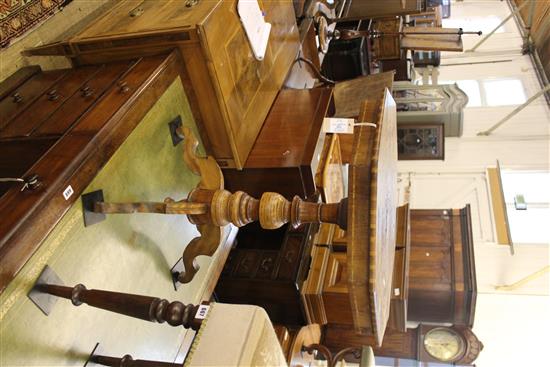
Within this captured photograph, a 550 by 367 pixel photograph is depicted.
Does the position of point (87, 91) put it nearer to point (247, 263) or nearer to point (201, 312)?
point (201, 312)

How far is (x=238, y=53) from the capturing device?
1.89 metres

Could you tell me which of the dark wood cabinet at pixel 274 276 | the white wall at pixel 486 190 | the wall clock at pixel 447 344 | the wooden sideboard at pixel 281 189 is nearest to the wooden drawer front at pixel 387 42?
the white wall at pixel 486 190

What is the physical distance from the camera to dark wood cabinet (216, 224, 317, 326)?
2.70m

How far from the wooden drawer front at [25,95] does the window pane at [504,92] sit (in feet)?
20.3

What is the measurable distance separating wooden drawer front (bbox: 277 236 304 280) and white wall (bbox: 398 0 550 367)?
86.5 inches

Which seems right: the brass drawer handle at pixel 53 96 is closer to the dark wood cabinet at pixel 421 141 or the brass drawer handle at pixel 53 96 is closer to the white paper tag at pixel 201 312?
the white paper tag at pixel 201 312

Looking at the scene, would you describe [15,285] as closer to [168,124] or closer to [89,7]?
[168,124]

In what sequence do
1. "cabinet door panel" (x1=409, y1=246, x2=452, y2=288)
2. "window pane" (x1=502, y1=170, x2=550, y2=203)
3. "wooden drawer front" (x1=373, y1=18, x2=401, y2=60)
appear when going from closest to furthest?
"cabinet door panel" (x1=409, y1=246, x2=452, y2=288), "window pane" (x1=502, y1=170, x2=550, y2=203), "wooden drawer front" (x1=373, y1=18, x2=401, y2=60)

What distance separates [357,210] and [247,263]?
2.08 meters

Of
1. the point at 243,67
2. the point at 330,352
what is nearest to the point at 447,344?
the point at 330,352

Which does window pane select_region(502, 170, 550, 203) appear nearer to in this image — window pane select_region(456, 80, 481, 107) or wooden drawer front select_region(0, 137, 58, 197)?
window pane select_region(456, 80, 481, 107)

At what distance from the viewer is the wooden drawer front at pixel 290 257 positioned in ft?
8.84

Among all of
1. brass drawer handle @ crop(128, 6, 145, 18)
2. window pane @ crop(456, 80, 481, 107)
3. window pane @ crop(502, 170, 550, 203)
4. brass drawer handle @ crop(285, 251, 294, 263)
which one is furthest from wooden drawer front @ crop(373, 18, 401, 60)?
brass drawer handle @ crop(128, 6, 145, 18)

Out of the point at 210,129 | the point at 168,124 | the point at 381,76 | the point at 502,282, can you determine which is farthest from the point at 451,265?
the point at 168,124
